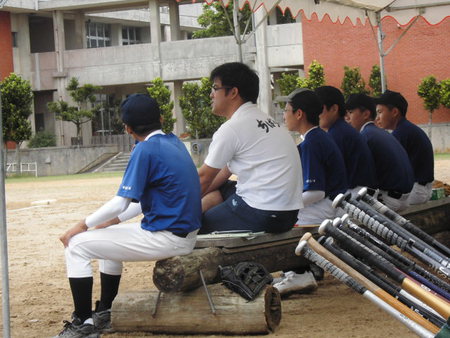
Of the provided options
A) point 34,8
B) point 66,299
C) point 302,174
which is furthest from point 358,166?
point 34,8

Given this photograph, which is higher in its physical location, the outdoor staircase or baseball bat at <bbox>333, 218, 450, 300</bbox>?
baseball bat at <bbox>333, 218, 450, 300</bbox>

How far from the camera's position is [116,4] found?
1554 inches

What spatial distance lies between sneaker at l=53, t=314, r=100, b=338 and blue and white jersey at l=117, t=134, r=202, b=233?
71cm

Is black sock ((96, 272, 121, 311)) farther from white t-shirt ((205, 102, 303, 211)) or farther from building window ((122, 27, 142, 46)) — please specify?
building window ((122, 27, 142, 46))

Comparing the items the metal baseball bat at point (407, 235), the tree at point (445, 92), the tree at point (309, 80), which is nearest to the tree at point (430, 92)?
the tree at point (445, 92)

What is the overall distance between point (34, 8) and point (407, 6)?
106 ft

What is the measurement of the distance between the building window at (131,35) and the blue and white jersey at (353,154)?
150ft

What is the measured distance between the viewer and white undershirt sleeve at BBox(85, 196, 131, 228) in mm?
4953

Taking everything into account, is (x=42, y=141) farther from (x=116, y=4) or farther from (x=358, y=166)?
(x=358, y=166)

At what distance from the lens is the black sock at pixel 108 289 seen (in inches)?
218

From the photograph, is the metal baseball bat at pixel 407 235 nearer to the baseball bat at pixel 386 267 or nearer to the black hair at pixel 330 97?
the baseball bat at pixel 386 267

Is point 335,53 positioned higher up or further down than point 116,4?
further down

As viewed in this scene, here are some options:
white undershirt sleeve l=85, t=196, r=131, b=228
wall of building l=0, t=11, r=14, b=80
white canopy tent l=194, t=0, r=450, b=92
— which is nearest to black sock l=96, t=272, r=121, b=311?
white undershirt sleeve l=85, t=196, r=131, b=228

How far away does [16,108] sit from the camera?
35.2m
